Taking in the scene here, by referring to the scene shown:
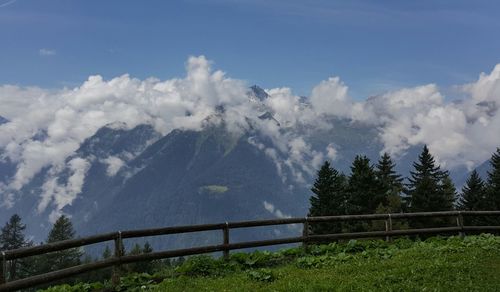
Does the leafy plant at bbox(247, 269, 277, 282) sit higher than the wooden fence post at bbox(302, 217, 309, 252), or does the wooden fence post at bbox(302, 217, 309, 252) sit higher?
the wooden fence post at bbox(302, 217, 309, 252)

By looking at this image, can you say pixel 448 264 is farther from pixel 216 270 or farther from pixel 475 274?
pixel 216 270

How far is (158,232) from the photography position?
15039 millimetres

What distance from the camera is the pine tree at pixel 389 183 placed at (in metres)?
85.1

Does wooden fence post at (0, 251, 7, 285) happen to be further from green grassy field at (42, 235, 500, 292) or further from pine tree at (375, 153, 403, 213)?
pine tree at (375, 153, 403, 213)

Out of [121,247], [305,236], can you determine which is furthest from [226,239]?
[121,247]

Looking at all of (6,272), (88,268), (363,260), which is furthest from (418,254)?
(6,272)

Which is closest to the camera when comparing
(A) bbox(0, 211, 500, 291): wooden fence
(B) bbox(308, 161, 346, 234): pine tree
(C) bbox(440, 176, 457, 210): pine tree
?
(A) bbox(0, 211, 500, 291): wooden fence

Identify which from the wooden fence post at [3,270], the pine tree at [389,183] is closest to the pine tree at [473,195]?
the pine tree at [389,183]

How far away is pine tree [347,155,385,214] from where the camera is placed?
273ft

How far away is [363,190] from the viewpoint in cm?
8344

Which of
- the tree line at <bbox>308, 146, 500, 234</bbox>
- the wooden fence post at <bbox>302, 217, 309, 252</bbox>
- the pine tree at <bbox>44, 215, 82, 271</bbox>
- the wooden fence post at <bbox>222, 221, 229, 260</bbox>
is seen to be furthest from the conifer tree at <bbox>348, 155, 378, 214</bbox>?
the wooden fence post at <bbox>222, 221, 229, 260</bbox>

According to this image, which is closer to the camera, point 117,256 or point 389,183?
point 117,256

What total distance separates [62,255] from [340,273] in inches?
3477

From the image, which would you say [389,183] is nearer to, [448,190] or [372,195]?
[448,190]
